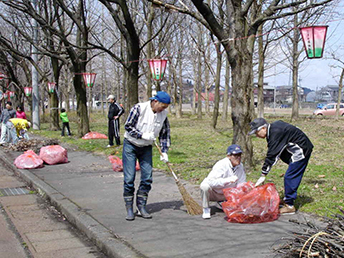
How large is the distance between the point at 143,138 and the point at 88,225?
1391 mm

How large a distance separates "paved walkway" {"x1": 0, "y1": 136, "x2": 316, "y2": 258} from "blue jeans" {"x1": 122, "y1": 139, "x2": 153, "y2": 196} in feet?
1.53

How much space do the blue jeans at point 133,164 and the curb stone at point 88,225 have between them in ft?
2.28

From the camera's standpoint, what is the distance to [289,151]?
569 centimetres

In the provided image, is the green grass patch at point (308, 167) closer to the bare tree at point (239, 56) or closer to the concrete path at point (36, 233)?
Answer: the bare tree at point (239, 56)

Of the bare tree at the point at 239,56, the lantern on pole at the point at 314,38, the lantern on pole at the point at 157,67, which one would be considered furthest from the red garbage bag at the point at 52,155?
the lantern on pole at the point at 314,38

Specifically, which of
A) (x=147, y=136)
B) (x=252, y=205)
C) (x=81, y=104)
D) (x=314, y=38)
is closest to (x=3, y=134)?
(x=81, y=104)

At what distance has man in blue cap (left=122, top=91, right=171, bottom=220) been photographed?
5.49 meters

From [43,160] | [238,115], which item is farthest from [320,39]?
[43,160]

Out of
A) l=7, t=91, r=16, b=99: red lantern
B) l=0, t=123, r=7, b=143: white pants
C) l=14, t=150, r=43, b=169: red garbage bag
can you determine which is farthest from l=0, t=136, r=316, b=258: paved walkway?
l=7, t=91, r=16, b=99: red lantern

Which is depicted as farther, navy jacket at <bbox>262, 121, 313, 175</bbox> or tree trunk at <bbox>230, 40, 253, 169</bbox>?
tree trunk at <bbox>230, 40, 253, 169</bbox>

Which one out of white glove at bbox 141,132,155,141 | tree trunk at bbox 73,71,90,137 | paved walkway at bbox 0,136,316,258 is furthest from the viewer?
tree trunk at bbox 73,71,90,137

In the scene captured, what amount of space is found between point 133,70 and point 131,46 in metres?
0.80

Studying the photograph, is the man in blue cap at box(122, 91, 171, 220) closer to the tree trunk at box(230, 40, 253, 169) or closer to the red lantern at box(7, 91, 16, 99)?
the tree trunk at box(230, 40, 253, 169)

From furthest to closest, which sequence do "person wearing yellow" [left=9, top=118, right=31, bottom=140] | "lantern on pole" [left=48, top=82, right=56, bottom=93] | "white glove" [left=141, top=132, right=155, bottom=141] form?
"lantern on pole" [left=48, top=82, right=56, bottom=93] → "person wearing yellow" [left=9, top=118, right=31, bottom=140] → "white glove" [left=141, top=132, right=155, bottom=141]
